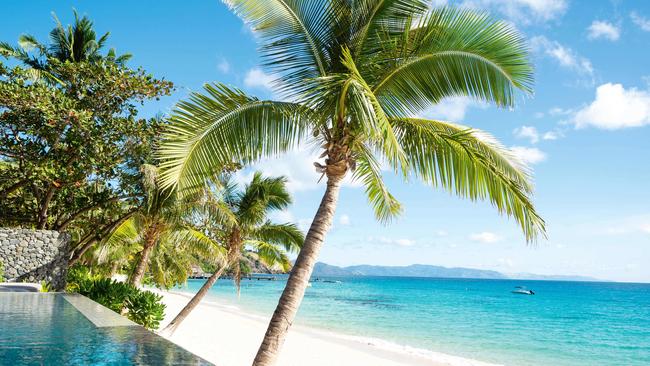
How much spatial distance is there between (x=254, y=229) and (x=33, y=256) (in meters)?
5.96

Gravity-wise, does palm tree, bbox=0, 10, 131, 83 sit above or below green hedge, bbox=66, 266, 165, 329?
above

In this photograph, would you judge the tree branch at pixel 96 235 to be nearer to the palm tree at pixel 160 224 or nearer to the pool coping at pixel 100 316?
the palm tree at pixel 160 224

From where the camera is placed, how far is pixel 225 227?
14070 mm

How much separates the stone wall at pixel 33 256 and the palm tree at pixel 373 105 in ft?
32.0

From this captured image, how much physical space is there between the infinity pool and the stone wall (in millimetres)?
7486

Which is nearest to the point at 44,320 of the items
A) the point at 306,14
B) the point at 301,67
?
the point at 301,67

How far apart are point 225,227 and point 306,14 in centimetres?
902

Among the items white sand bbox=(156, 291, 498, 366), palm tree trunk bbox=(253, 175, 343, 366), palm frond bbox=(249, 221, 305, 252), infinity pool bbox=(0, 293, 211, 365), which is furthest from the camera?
palm frond bbox=(249, 221, 305, 252)

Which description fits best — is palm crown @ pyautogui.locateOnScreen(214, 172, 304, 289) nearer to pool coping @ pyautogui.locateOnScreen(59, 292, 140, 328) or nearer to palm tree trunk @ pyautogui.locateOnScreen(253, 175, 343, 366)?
pool coping @ pyautogui.locateOnScreen(59, 292, 140, 328)

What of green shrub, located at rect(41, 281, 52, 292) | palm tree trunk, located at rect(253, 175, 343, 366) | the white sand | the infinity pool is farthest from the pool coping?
the white sand

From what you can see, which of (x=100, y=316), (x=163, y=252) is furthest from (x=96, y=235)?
(x=163, y=252)

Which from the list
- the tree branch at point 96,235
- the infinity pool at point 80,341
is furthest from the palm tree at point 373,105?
the tree branch at point 96,235

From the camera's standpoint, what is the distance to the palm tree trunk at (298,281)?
5.15 m

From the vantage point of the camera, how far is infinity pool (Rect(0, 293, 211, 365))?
3.46 meters
